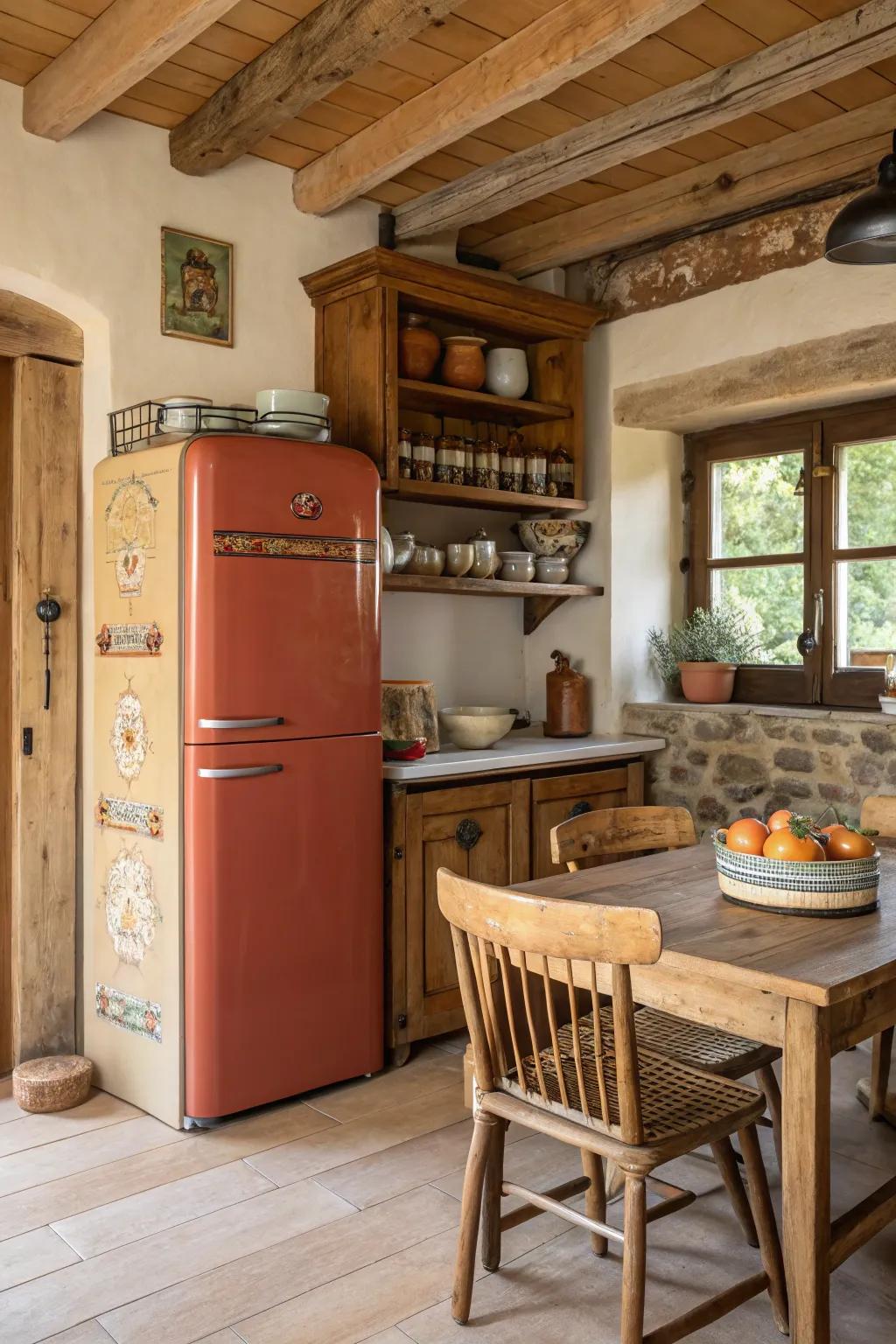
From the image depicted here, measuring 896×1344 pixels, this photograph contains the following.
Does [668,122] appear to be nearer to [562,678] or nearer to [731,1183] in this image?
[562,678]

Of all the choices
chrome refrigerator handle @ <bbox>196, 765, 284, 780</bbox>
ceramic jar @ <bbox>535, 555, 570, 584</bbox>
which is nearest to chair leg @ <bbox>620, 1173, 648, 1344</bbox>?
chrome refrigerator handle @ <bbox>196, 765, 284, 780</bbox>

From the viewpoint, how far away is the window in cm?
393

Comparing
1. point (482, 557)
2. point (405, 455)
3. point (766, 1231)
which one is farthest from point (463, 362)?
point (766, 1231)

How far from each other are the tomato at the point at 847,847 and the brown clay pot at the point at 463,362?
2.42 m

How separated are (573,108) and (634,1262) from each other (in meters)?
3.10

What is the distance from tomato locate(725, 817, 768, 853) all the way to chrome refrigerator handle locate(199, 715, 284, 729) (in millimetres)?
1367

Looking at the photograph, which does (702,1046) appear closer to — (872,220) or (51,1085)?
(872,220)

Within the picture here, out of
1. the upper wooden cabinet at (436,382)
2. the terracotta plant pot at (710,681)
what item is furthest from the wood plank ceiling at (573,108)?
the terracotta plant pot at (710,681)

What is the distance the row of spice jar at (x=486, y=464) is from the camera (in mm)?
3834

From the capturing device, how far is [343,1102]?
122 inches

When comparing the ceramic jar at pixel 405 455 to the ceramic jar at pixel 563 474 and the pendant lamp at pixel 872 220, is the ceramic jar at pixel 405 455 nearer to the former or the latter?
the ceramic jar at pixel 563 474

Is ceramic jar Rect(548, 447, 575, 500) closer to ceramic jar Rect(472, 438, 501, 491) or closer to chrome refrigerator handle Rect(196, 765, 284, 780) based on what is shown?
ceramic jar Rect(472, 438, 501, 491)

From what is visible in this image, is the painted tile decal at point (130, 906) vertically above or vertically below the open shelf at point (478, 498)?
below

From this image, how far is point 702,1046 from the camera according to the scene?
7.46 feet
